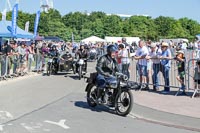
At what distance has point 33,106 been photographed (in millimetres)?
11461

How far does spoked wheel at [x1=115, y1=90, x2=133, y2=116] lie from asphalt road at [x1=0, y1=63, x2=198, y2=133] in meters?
0.18

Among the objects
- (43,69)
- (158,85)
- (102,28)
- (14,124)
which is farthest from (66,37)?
(14,124)

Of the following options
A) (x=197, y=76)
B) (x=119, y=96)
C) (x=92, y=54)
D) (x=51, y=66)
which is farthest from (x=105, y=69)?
(x=92, y=54)

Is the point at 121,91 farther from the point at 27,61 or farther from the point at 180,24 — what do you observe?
the point at 180,24

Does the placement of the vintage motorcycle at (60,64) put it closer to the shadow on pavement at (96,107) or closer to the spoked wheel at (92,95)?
the shadow on pavement at (96,107)

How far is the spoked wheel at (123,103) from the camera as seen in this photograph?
32.9ft

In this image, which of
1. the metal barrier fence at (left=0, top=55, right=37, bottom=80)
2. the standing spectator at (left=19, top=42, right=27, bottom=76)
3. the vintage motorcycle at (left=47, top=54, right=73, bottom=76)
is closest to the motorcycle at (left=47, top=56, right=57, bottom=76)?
the vintage motorcycle at (left=47, top=54, right=73, bottom=76)

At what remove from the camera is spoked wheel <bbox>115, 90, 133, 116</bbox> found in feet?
32.9

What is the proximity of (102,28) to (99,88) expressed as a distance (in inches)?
3412

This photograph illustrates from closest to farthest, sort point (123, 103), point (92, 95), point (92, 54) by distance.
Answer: point (123, 103) < point (92, 95) < point (92, 54)

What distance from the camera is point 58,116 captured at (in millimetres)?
9945

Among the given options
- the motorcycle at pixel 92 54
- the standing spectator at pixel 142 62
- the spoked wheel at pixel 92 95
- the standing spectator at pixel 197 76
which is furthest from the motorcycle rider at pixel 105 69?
the motorcycle at pixel 92 54

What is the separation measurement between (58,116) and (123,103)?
1.64 meters

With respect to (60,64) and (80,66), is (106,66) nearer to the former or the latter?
(80,66)
